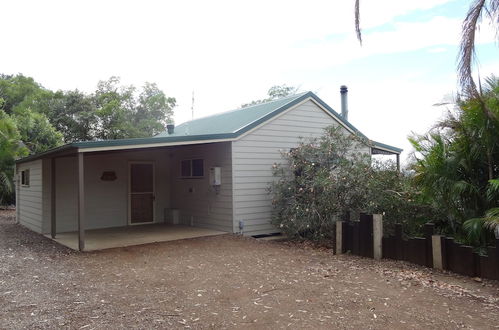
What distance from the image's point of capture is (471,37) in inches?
180

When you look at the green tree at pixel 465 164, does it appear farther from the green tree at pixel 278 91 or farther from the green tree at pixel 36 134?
the green tree at pixel 278 91

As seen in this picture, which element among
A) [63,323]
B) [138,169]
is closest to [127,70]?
[138,169]

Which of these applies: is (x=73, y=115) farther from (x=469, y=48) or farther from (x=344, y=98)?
(x=469, y=48)

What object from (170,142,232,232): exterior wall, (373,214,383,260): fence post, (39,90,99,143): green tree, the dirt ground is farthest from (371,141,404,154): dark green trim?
(39,90,99,143): green tree

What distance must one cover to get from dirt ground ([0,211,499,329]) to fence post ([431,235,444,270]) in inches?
6.8

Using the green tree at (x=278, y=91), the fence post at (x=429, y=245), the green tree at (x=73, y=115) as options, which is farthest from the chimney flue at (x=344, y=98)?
the green tree at (x=278, y=91)

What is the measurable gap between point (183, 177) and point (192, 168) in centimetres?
56

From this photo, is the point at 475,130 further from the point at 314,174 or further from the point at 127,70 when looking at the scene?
the point at 127,70

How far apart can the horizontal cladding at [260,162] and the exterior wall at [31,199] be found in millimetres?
5183

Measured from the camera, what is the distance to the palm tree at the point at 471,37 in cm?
453

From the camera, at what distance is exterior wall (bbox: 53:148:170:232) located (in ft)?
35.2

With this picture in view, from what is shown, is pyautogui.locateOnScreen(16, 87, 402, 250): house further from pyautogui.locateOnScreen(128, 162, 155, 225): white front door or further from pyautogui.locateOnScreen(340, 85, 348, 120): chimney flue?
pyautogui.locateOnScreen(340, 85, 348, 120): chimney flue

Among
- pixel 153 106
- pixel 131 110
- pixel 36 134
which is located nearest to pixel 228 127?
pixel 36 134

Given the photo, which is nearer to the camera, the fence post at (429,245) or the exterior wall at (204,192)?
the fence post at (429,245)
